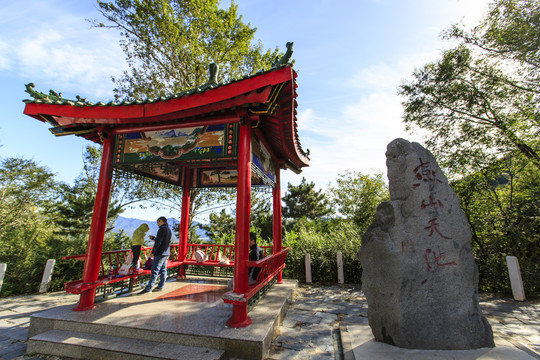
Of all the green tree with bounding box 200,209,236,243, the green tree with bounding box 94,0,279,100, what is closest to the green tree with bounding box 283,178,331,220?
the green tree with bounding box 200,209,236,243

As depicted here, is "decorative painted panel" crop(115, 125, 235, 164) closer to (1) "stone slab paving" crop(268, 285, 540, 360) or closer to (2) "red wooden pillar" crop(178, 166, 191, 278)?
(2) "red wooden pillar" crop(178, 166, 191, 278)

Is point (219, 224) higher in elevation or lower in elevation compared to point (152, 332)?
higher

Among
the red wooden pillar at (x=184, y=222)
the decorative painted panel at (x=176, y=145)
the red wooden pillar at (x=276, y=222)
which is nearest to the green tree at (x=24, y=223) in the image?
the red wooden pillar at (x=184, y=222)

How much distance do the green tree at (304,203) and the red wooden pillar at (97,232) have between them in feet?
81.1

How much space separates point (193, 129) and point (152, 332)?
3.33 metres

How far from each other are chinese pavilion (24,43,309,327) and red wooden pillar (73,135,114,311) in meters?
0.01

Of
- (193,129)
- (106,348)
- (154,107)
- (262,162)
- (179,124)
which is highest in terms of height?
(154,107)

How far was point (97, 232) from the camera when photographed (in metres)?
4.51

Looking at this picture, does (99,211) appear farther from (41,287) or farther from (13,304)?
(41,287)

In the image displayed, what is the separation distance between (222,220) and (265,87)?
1860 cm

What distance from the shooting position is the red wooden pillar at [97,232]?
14.1ft

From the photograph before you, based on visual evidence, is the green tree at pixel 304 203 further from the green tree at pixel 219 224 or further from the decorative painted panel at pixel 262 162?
the decorative painted panel at pixel 262 162

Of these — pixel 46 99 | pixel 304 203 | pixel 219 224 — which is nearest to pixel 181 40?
pixel 46 99

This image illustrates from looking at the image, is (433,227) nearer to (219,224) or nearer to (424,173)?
(424,173)
